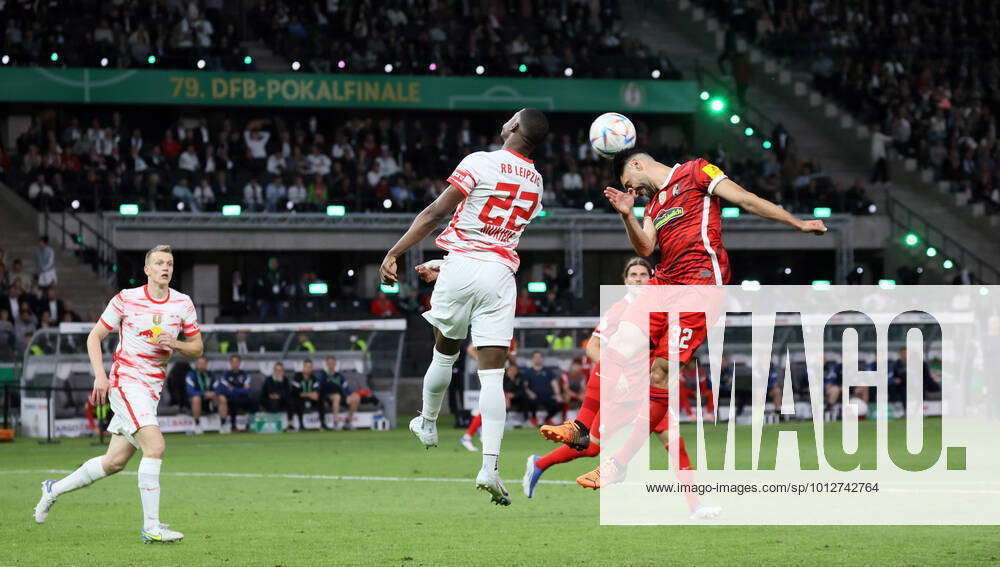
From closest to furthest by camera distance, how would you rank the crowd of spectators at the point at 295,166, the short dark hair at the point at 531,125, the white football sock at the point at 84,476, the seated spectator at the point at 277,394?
the short dark hair at the point at 531,125
the white football sock at the point at 84,476
the seated spectator at the point at 277,394
the crowd of spectators at the point at 295,166

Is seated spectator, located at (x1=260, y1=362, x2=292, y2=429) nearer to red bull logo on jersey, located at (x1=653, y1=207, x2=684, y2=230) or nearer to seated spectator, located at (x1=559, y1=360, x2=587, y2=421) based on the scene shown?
seated spectator, located at (x1=559, y1=360, x2=587, y2=421)

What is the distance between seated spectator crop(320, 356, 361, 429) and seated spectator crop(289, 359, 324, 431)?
184mm

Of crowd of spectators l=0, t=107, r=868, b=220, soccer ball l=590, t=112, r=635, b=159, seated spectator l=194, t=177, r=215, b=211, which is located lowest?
soccer ball l=590, t=112, r=635, b=159

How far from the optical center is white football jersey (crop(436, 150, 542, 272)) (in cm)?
1003

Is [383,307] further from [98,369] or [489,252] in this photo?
[489,252]

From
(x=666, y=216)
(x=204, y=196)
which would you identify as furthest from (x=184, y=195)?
(x=666, y=216)

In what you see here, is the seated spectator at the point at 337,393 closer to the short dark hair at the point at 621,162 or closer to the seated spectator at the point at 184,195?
the seated spectator at the point at 184,195

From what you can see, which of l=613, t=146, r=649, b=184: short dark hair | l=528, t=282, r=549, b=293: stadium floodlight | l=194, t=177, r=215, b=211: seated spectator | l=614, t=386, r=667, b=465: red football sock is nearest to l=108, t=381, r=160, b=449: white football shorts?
l=614, t=386, r=667, b=465: red football sock

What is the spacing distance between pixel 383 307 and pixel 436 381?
21.9 meters

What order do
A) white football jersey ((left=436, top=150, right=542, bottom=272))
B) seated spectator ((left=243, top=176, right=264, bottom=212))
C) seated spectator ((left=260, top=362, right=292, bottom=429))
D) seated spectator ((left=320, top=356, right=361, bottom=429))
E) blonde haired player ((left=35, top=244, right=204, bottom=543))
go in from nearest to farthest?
white football jersey ((left=436, top=150, right=542, bottom=272)) → blonde haired player ((left=35, top=244, right=204, bottom=543)) → seated spectator ((left=260, top=362, right=292, bottom=429)) → seated spectator ((left=320, top=356, right=361, bottom=429)) → seated spectator ((left=243, top=176, right=264, bottom=212))

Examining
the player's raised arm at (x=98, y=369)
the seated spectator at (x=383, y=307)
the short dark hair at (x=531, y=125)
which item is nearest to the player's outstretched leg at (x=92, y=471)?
the player's raised arm at (x=98, y=369)

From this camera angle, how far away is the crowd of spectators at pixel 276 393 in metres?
27.1

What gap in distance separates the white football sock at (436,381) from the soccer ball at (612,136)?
6.14 ft

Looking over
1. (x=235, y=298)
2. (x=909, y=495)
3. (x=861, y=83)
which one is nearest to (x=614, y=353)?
(x=909, y=495)
